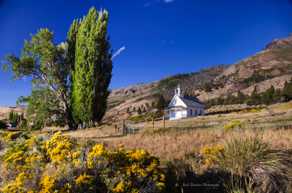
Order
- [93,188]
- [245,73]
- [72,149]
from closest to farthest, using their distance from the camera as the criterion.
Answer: [93,188] < [72,149] < [245,73]

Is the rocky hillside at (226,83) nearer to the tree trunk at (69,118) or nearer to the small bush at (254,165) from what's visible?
the tree trunk at (69,118)

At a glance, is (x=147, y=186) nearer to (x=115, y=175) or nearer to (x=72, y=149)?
(x=115, y=175)

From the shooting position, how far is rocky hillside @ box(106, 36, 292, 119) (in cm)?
8331

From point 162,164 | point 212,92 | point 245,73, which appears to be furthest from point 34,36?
point 245,73

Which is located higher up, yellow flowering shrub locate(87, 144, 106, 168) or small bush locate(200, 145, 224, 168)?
yellow flowering shrub locate(87, 144, 106, 168)

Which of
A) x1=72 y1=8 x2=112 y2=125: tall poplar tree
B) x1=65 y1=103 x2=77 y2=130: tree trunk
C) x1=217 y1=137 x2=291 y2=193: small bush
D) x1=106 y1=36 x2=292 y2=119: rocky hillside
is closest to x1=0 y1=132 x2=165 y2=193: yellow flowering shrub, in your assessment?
x1=217 y1=137 x2=291 y2=193: small bush

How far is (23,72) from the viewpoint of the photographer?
26.3m

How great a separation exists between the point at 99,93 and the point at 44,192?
789 inches

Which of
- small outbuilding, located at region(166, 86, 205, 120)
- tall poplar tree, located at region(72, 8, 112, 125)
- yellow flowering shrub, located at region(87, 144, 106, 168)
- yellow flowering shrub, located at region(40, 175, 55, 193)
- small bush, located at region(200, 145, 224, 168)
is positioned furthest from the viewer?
small outbuilding, located at region(166, 86, 205, 120)

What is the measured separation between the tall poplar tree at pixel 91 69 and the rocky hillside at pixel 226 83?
150 feet

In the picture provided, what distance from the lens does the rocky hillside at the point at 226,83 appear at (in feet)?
273

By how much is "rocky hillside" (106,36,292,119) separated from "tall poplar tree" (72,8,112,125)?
4579 centimetres

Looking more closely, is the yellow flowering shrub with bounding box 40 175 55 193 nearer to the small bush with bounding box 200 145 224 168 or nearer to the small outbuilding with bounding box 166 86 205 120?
the small bush with bounding box 200 145 224 168

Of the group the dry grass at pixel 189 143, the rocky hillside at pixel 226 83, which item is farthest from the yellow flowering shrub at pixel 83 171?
the rocky hillside at pixel 226 83
